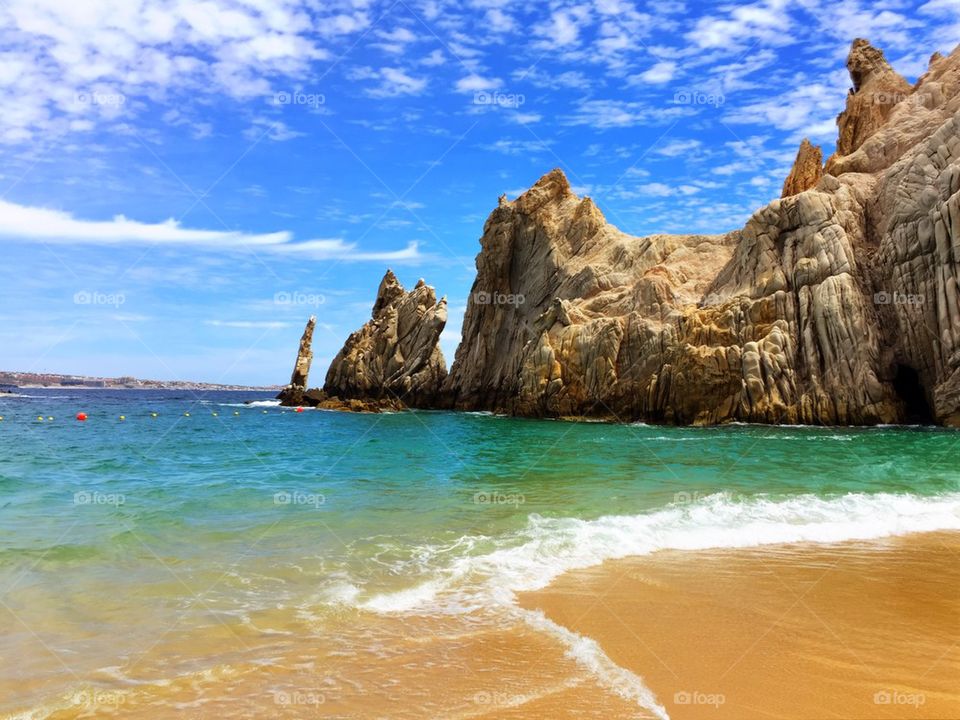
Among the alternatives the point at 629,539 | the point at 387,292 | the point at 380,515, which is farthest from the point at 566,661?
the point at 387,292

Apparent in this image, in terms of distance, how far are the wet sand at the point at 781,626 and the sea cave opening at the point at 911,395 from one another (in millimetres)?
31076

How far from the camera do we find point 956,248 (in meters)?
33.6

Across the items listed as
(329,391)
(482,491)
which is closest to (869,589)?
(482,491)

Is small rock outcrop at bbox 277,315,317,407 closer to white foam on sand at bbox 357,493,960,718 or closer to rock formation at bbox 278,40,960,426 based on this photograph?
rock formation at bbox 278,40,960,426

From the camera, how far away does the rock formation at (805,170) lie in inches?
2117

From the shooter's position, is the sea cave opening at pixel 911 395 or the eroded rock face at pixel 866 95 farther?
the eroded rock face at pixel 866 95

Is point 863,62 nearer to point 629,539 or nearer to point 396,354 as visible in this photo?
point 396,354

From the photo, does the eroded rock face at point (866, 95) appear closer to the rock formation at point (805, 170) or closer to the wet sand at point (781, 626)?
the rock formation at point (805, 170)

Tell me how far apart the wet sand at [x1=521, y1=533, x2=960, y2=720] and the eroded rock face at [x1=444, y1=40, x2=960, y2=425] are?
94.3ft

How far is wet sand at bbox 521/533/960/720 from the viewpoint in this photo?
19.1 ft

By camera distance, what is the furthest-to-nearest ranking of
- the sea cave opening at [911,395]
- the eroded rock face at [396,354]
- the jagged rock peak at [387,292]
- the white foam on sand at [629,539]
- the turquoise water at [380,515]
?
the jagged rock peak at [387,292]
the eroded rock face at [396,354]
the sea cave opening at [911,395]
the turquoise water at [380,515]
the white foam on sand at [629,539]

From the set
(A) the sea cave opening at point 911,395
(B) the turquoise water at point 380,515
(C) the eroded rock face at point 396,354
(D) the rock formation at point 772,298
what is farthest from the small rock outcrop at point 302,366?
(A) the sea cave opening at point 911,395

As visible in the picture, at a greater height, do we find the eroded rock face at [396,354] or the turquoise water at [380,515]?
the eroded rock face at [396,354]

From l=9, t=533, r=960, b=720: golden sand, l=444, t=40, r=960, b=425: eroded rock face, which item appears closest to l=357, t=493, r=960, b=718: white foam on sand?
l=9, t=533, r=960, b=720: golden sand
